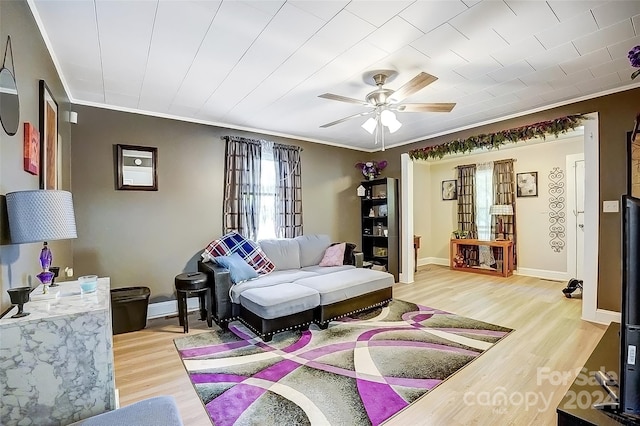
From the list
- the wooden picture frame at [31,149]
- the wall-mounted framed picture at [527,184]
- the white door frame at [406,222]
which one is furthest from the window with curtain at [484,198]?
the wooden picture frame at [31,149]

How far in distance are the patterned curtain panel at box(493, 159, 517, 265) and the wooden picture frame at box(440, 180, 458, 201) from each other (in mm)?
894

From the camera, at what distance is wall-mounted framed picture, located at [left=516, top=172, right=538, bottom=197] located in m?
5.91

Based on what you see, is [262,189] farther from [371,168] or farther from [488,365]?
[488,365]

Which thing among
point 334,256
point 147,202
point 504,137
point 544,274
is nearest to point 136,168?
point 147,202

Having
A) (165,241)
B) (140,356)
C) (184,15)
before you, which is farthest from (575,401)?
(165,241)

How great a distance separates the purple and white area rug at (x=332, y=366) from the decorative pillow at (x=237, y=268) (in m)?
0.55

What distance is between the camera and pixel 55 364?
52.7 inches

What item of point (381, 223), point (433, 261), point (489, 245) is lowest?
point (433, 261)

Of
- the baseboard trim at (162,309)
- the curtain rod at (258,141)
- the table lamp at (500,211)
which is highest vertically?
the curtain rod at (258,141)

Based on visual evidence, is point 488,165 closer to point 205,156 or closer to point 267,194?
point 267,194

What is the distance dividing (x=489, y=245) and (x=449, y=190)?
64.0 inches

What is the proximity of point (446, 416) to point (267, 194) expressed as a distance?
3613 mm

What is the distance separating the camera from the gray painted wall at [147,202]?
3434mm

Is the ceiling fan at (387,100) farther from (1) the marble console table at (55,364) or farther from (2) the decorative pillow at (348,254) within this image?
(1) the marble console table at (55,364)
